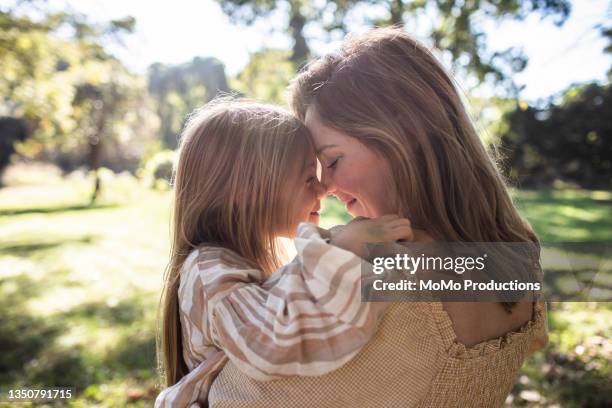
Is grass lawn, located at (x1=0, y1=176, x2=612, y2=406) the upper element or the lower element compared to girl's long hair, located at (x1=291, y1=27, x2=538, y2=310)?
lower

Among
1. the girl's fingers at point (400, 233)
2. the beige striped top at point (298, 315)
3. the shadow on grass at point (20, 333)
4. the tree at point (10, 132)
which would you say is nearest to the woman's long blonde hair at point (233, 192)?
the beige striped top at point (298, 315)

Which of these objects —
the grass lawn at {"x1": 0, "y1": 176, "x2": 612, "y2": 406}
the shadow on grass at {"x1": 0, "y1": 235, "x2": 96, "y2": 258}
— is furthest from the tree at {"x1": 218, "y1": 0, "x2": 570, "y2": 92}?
the shadow on grass at {"x1": 0, "y1": 235, "x2": 96, "y2": 258}

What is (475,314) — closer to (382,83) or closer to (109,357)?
(382,83)

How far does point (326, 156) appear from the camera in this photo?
168 cm

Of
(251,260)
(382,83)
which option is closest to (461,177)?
(382,83)

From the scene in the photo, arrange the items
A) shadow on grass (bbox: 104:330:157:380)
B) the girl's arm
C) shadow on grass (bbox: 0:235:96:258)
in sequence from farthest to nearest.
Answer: shadow on grass (bbox: 0:235:96:258) → shadow on grass (bbox: 104:330:157:380) → the girl's arm

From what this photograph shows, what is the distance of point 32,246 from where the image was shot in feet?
33.9

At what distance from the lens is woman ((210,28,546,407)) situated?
3.84ft

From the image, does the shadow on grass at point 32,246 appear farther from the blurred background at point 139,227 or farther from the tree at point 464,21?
the tree at point 464,21

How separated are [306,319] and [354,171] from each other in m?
0.58

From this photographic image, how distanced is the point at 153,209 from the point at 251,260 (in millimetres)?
14999

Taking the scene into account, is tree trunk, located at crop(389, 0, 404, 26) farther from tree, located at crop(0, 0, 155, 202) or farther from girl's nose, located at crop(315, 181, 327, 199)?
girl's nose, located at crop(315, 181, 327, 199)

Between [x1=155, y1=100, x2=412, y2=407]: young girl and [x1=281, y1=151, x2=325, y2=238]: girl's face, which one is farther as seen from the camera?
[x1=281, y1=151, x2=325, y2=238]: girl's face

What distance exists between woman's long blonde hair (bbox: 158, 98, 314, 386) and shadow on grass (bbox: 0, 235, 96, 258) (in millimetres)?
8793
